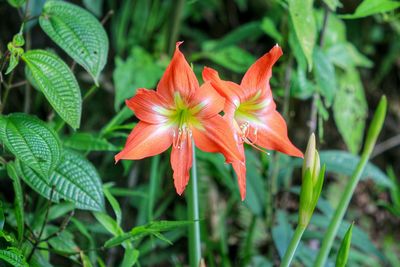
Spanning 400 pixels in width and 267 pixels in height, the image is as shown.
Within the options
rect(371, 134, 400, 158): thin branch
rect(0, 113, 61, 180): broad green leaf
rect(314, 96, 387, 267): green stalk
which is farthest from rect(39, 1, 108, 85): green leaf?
rect(371, 134, 400, 158): thin branch

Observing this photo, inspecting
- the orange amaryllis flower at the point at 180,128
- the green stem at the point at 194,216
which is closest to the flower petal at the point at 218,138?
the orange amaryllis flower at the point at 180,128

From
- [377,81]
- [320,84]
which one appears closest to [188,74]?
[320,84]

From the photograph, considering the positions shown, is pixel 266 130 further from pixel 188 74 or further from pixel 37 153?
pixel 37 153

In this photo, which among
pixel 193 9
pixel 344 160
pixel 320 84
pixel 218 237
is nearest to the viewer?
pixel 320 84

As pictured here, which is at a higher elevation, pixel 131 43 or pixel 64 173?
pixel 64 173

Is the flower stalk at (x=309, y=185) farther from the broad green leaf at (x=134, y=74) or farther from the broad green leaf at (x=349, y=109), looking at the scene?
the broad green leaf at (x=349, y=109)

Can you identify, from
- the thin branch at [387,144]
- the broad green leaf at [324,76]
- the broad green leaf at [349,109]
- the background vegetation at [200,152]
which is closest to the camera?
the background vegetation at [200,152]
